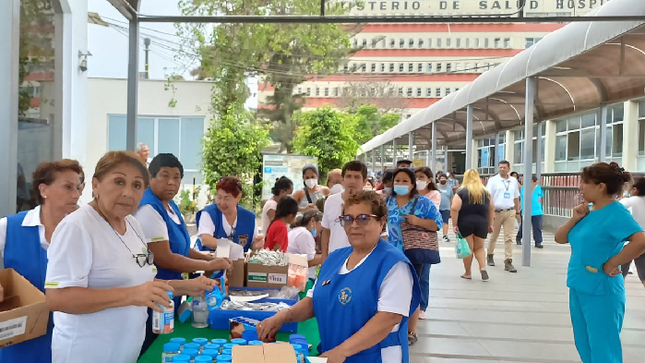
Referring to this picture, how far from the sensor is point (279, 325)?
286 centimetres

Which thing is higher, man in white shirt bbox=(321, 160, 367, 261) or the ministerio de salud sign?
the ministerio de salud sign

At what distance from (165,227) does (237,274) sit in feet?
2.90

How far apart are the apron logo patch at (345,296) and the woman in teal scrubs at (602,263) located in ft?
7.58

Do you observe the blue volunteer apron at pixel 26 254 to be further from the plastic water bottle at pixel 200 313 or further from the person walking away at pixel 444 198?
the person walking away at pixel 444 198

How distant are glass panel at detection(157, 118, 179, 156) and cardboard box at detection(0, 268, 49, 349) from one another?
62.4 ft

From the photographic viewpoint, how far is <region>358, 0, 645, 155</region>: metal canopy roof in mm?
A: 8641

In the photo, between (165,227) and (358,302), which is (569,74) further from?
(358,302)

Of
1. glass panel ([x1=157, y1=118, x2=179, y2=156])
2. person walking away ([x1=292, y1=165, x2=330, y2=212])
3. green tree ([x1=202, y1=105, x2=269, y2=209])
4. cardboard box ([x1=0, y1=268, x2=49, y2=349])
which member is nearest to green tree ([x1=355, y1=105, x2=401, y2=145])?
glass panel ([x1=157, y1=118, x2=179, y2=156])

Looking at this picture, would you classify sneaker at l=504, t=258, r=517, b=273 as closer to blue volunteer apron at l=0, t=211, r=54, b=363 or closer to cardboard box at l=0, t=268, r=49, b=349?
blue volunteer apron at l=0, t=211, r=54, b=363

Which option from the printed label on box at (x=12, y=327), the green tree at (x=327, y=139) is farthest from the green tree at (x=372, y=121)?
the printed label on box at (x=12, y=327)

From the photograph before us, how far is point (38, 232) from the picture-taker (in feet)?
10.2

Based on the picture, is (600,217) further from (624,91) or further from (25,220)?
(624,91)

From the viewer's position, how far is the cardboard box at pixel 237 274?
4.14m

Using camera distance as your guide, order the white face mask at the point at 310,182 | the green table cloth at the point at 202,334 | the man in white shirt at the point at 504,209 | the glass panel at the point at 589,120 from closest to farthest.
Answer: the green table cloth at the point at 202,334 < the white face mask at the point at 310,182 < the man in white shirt at the point at 504,209 < the glass panel at the point at 589,120
